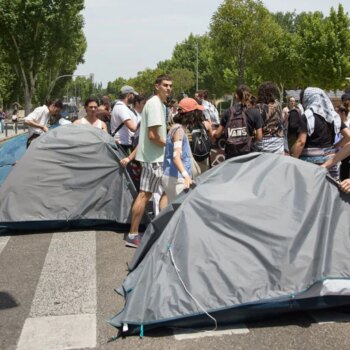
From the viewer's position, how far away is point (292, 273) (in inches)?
143

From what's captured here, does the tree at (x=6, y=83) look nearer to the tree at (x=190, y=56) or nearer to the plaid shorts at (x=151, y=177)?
the plaid shorts at (x=151, y=177)

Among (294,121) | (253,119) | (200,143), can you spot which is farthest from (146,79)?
(253,119)

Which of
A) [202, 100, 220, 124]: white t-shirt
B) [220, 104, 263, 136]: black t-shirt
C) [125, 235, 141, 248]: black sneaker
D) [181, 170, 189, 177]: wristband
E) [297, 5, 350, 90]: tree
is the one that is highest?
[297, 5, 350, 90]: tree

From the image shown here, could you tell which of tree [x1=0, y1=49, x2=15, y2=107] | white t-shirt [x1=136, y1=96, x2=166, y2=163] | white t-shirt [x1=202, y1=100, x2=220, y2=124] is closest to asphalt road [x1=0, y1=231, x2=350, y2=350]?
white t-shirt [x1=136, y1=96, x2=166, y2=163]

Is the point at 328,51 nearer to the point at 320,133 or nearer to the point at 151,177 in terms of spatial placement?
the point at 320,133

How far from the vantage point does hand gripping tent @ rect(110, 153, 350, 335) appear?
11.8 ft

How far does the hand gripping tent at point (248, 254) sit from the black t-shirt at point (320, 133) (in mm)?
1168

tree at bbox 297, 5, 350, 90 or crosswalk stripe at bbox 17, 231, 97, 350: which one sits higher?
tree at bbox 297, 5, 350, 90

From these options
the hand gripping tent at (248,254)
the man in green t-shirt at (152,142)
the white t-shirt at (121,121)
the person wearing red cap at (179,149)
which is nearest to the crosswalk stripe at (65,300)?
the hand gripping tent at (248,254)

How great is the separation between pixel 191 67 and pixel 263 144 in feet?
315

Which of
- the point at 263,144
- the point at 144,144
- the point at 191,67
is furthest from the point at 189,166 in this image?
the point at 191,67

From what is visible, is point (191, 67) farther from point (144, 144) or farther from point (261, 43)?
point (144, 144)

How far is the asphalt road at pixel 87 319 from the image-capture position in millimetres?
3531

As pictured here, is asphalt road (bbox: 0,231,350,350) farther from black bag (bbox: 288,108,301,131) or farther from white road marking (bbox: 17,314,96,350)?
black bag (bbox: 288,108,301,131)
